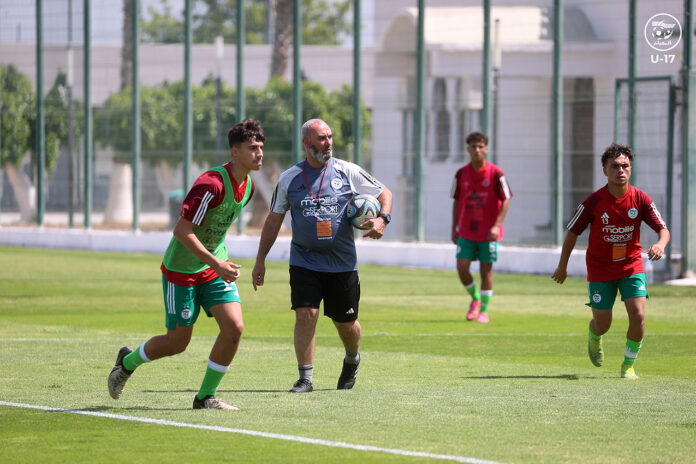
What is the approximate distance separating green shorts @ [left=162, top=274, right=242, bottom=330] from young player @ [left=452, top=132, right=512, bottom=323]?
752 cm

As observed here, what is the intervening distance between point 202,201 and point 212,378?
1256mm

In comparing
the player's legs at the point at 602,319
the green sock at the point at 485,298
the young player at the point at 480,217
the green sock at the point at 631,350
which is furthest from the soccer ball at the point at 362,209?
the green sock at the point at 485,298

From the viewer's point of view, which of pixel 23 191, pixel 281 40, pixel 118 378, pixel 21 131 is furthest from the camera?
pixel 281 40

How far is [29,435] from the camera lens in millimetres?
8484

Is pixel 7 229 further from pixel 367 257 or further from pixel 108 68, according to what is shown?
pixel 367 257

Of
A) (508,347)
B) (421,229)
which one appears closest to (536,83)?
(421,229)

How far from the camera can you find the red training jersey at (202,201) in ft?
30.1

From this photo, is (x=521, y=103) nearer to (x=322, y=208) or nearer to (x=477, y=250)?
(x=477, y=250)

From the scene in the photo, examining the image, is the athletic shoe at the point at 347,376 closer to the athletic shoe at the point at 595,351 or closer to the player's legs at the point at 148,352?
the player's legs at the point at 148,352

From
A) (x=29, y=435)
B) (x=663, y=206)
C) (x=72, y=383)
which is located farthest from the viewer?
(x=663, y=206)

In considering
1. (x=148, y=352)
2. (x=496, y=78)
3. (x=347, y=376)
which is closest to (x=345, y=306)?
(x=347, y=376)

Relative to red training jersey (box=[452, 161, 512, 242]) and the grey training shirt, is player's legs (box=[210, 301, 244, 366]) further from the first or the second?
red training jersey (box=[452, 161, 512, 242])

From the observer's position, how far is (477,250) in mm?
16781

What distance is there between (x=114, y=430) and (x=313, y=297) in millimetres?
A: 2286
